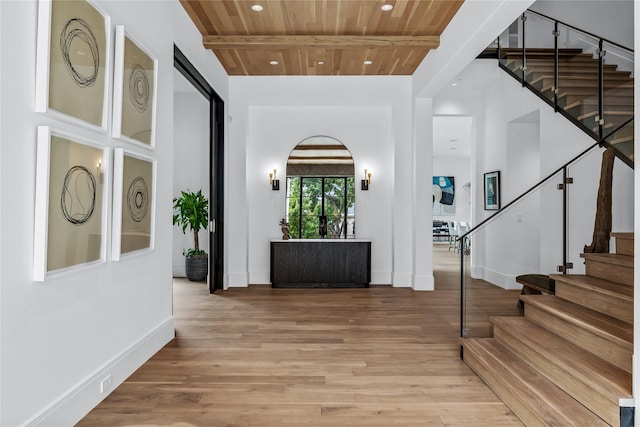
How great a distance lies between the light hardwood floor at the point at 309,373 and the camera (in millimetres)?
2398

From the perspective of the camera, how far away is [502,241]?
148 inches

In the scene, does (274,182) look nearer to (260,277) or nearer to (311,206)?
(311,206)

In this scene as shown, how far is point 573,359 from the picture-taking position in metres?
2.42

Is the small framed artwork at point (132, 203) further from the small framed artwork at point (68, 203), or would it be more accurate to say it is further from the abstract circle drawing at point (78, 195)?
the abstract circle drawing at point (78, 195)

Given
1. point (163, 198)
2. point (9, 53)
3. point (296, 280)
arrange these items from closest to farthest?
point (9, 53)
point (163, 198)
point (296, 280)

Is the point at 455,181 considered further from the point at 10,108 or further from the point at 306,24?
the point at 10,108

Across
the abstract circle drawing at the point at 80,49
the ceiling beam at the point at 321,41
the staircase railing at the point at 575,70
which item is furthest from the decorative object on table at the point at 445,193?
the abstract circle drawing at the point at 80,49

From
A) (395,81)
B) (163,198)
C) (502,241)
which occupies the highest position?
(395,81)

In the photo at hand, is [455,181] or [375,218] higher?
[455,181]

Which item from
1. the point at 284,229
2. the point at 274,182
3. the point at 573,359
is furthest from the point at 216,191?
the point at 573,359

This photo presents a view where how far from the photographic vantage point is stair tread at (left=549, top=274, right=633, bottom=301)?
2682 mm

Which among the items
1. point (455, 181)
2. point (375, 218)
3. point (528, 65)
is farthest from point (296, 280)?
point (455, 181)

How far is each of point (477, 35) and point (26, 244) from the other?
3.79 metres

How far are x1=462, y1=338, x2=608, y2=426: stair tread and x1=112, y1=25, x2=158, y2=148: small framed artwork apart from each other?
2809 mm
